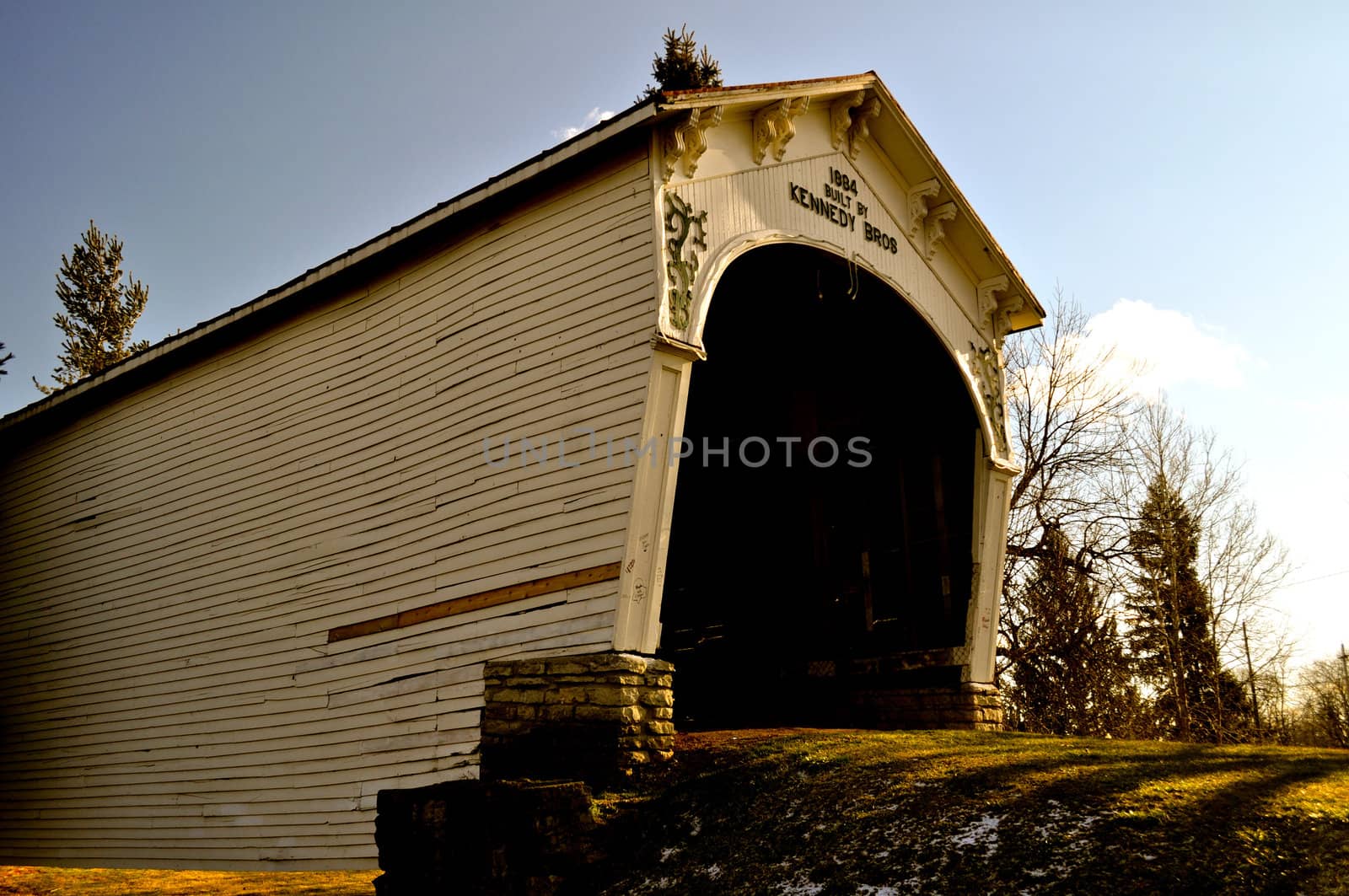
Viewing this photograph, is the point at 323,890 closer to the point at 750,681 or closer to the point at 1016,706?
the point at 750,681

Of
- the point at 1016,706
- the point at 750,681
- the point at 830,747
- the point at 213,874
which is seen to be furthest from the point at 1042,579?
the point at 213,874

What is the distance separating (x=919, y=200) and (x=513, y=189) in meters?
5.43

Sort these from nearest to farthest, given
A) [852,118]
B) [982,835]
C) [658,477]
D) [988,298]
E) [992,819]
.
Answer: [982,835] < [992,819] < [658,477] < [852,118] < [988,298]

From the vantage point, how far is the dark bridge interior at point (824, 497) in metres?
13.7

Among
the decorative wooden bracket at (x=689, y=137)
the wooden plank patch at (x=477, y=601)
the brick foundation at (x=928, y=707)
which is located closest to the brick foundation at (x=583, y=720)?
the wooden plank patch at (x=477, y=601)

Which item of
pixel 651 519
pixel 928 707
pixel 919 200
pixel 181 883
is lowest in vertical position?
pixel 181 883

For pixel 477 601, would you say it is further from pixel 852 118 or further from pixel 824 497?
pixel 852 118

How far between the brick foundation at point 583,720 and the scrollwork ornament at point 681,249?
120 inches

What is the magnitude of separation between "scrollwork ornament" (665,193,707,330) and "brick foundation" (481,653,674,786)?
305 cm

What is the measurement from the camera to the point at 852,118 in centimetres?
1252

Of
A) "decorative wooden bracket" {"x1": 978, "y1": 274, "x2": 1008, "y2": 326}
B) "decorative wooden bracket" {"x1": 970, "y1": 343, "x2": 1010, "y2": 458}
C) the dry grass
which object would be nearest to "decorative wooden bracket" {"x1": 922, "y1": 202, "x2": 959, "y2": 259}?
"decorative wooden bracket" {"x1": 978, "y1": 274, "x2": 1008, "y2": 326}

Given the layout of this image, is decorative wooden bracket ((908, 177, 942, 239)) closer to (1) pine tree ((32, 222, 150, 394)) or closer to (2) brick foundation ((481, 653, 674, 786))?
(2) brick foundation ((481, 653, 674, 786))

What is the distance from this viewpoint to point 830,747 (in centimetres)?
935

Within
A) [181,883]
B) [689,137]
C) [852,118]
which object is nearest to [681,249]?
[689,137]
